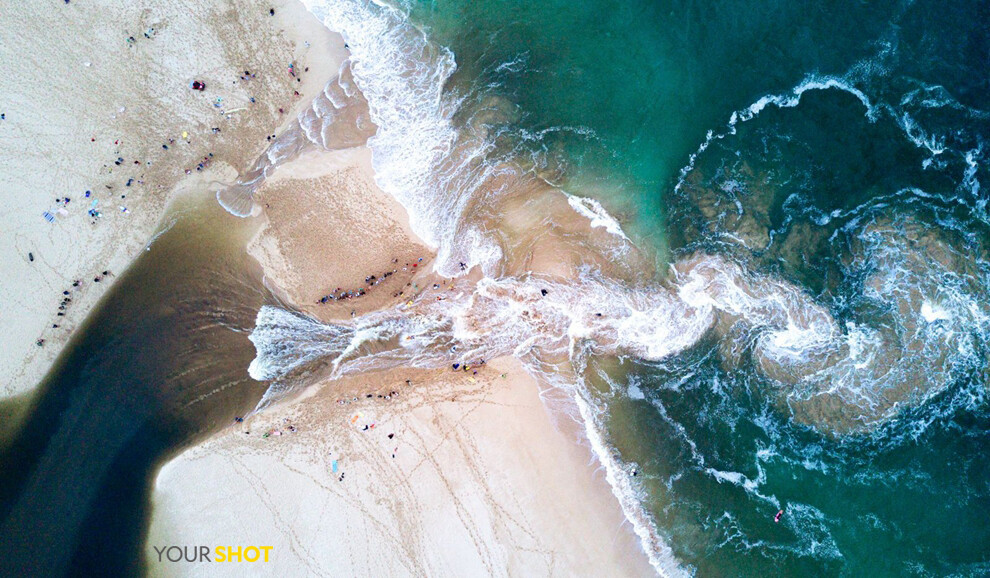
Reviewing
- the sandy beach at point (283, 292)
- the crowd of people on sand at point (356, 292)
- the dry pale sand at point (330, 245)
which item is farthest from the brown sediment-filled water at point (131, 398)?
the crowd of people on sand at point (356, 292)

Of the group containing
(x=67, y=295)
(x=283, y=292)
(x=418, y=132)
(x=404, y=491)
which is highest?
(x=418, y=132)

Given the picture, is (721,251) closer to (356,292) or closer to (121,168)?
(356,292)

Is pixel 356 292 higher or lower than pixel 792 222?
higher

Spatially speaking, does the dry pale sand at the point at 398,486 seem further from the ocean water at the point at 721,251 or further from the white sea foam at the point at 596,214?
the white sea foam at the point at 596,214

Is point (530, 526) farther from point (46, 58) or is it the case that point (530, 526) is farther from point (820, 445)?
point (46, 58)

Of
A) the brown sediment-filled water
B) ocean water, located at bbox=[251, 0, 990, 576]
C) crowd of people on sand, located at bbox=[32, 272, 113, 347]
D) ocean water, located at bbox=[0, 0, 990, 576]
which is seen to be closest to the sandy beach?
crowd of people on sand, located at bbox=[32, 272, 113, 347]

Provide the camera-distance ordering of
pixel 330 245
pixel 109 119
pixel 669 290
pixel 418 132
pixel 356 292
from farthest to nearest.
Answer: pixel 418 132 < pixel 109 119 < pixel 669 290 < pixel 330 245 < pixel 356 292

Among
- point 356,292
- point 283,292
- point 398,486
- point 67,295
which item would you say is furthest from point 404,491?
point 67,295
